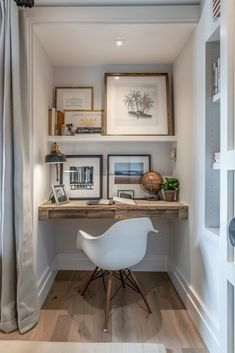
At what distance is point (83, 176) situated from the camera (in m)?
3.07

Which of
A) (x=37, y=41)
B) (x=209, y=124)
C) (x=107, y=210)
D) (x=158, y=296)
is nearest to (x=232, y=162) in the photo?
(x=209, y=124)

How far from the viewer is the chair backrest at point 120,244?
2.11m

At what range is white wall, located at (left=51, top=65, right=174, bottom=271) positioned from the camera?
3.11 metres

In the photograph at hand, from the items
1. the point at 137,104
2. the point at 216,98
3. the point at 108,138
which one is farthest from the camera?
the point at 137,104

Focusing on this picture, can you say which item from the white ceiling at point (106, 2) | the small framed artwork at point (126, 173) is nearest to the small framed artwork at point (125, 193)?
the small framed artwork at point (126, 173)

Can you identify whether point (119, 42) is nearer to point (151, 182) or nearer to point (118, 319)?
point (151, 182)

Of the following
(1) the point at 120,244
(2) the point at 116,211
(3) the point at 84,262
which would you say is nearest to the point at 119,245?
(1) the point at 120,244

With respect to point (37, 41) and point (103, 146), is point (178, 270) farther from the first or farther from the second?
point (37, 41)

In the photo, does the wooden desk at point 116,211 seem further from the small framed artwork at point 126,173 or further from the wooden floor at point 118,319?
the wooden floor at point 118,319

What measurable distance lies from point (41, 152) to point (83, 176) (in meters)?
0.64

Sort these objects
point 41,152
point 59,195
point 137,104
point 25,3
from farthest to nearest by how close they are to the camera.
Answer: point 137,104
point 59,195
point 41,152
point 25,3

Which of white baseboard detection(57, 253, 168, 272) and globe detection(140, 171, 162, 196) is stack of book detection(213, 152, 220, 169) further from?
white baseboard detection(57, 253, 168, 272)

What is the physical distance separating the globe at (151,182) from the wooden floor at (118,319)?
993 millimetres

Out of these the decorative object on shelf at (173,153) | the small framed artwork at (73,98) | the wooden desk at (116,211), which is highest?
the small framed artwork at (73,98)
